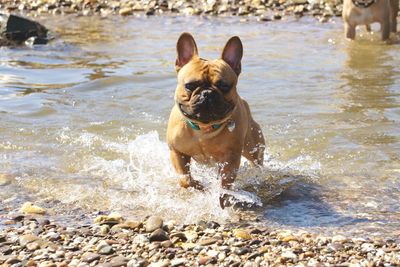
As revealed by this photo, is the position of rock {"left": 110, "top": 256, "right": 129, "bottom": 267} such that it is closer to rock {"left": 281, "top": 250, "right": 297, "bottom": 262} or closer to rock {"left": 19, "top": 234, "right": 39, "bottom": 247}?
rock {"left": 19, "top": 234, "right": 39, "bottom": 247}

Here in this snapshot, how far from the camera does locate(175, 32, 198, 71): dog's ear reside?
550 centimetres

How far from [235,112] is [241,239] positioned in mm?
1072

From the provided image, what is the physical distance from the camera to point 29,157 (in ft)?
22.8

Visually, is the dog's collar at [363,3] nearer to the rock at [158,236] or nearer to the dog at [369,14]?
the dog at [369,14]

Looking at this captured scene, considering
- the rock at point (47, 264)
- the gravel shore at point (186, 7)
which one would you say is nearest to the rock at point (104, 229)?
the rock at point (47, 264)

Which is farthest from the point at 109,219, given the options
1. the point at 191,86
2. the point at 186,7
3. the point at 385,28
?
the point at 186,7

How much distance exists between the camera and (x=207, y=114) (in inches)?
201

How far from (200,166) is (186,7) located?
A: 11121 mm

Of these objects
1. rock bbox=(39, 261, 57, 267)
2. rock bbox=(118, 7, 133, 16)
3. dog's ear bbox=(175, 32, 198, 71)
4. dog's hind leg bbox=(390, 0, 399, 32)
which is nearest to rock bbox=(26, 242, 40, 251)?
rock bbox=(39, 261, 57, 267)

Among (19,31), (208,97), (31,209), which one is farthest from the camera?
(19,31)

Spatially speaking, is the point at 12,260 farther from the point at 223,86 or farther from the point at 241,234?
the point at 223,86

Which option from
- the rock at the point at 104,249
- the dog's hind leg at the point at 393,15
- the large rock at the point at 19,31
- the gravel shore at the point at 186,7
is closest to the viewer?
the rock at the point at 104,249

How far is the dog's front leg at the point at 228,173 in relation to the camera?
18.1ft

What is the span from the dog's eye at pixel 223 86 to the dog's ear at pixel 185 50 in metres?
0.45
